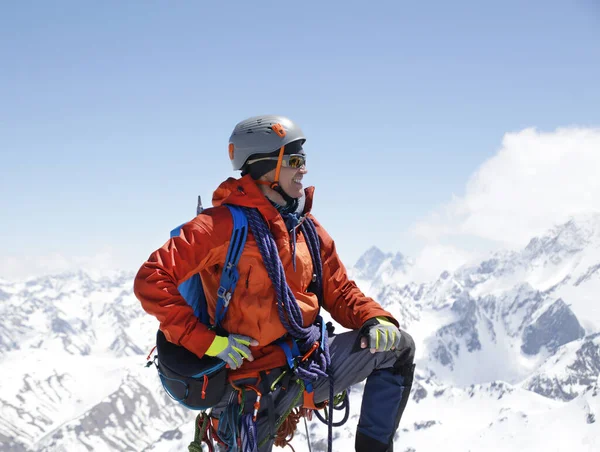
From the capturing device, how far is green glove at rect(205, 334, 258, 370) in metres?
6.61

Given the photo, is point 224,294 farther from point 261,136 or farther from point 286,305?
point 261,136

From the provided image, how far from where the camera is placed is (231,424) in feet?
23.4

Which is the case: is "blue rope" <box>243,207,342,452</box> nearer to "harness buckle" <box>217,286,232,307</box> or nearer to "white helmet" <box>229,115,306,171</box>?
"harness buckle" <box>217,286,232,307</box>

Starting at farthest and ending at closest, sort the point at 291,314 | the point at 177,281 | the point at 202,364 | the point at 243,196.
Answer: the point at 243,196 < the point at 291,314 < the point at 177,281 < the point at 202,364

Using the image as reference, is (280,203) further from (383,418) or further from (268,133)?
(383,418)

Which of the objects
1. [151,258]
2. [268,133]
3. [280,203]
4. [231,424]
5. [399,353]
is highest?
[268,133]

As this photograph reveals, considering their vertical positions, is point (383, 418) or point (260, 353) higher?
point (260, 353)

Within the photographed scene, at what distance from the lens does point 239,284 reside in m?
7.19

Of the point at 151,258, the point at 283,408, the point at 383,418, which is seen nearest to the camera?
the point at 151,258

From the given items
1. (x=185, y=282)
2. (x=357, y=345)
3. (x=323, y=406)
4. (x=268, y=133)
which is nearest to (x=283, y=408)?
(x=323, y=406)

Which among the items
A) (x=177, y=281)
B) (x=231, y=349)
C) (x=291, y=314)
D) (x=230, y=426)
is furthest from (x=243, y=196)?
(x=230, y=426)

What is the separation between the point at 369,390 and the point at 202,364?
2.22m

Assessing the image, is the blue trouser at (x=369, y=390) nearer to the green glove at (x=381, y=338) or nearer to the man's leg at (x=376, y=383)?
the man's leg at (x=376, y=383)

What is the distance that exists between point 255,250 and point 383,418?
2.75m
